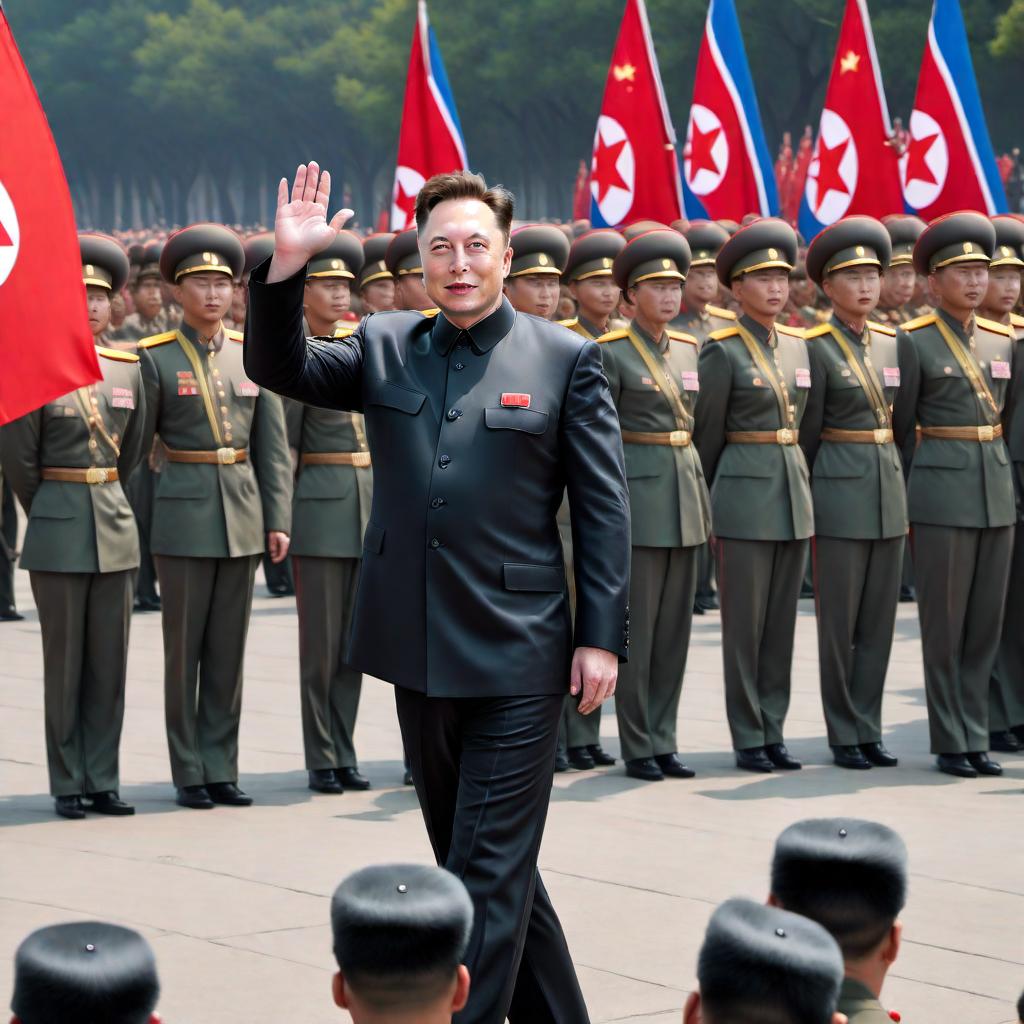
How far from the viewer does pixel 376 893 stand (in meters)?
2.94

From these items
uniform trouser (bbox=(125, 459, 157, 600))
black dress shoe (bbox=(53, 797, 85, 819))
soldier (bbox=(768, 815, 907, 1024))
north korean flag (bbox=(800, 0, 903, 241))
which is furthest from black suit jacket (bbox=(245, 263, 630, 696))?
north korean flag (bbox=(800, 0, 903, 241))

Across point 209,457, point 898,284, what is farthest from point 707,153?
point 209,457

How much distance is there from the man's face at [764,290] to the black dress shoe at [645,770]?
171 cm

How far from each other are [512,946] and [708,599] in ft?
29.2

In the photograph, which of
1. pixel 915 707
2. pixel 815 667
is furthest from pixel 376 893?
pixel 815 667

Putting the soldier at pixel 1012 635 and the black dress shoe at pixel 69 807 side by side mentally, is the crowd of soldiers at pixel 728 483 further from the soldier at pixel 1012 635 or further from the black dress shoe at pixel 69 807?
the black dress shoe at pixel 69 807

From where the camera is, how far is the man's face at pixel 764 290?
8.02 meters

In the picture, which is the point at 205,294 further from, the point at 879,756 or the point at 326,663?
the point at 879,756

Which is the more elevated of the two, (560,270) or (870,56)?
(870,56)

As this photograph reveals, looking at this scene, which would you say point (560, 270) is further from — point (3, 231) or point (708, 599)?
point (708, 599)

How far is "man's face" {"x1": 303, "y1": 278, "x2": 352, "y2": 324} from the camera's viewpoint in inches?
303

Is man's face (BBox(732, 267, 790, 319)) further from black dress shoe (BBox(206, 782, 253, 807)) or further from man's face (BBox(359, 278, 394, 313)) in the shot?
black dress shoe (BBox(206, 782, 253, 807))

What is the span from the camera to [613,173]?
13.0m

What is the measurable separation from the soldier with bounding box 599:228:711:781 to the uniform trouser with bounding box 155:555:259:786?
4.61ft
